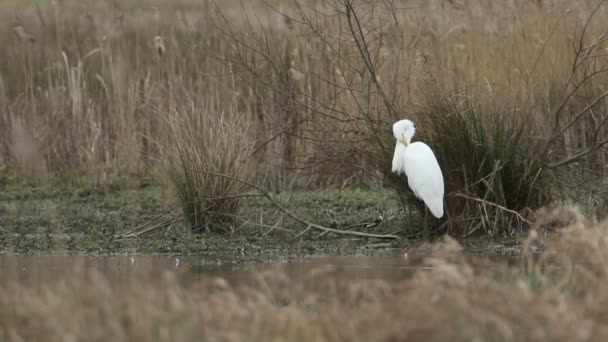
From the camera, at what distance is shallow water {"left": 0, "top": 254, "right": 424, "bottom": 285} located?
5.59 m

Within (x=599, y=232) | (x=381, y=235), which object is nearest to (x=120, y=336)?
(x=599, y=232)

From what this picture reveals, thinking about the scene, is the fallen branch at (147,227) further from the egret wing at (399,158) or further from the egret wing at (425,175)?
the egret wing at (425,175)

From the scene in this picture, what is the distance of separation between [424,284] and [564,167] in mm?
4135

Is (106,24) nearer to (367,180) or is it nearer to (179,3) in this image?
(367,180)

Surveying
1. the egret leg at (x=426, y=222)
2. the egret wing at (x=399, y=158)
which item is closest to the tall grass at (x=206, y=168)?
the egret wing at (x=399, y=158)

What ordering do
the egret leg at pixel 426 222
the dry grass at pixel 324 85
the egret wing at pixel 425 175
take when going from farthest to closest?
1. the dry grass at pixel 324 85
2. the egret leg at pixel 426 222
3. the egret wing at pixel 425 175

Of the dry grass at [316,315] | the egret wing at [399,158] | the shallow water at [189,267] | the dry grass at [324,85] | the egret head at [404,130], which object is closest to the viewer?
the dry grass at [316,315]

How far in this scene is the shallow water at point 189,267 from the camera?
559cm

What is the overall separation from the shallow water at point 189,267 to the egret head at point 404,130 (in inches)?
29.5

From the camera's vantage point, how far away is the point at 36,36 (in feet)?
38.2

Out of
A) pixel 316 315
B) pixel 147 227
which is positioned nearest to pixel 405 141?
pixel 147 227

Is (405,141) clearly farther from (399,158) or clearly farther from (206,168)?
(206,168)

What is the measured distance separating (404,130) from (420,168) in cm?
39

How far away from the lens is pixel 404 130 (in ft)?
22.3
